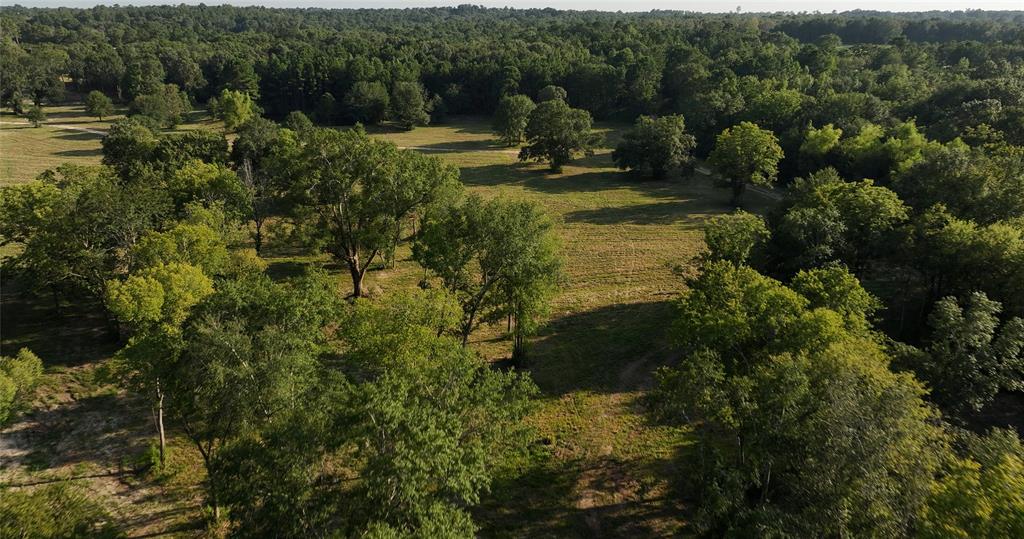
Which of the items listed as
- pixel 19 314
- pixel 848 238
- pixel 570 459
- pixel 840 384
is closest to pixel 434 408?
pixel 570 459

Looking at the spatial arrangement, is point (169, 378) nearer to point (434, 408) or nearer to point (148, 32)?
point (434, 408)

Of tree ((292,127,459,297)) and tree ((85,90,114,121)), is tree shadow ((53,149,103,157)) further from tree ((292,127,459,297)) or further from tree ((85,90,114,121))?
tree ((292,127,459,297))

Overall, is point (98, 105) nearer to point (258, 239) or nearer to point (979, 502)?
point (258, 239)

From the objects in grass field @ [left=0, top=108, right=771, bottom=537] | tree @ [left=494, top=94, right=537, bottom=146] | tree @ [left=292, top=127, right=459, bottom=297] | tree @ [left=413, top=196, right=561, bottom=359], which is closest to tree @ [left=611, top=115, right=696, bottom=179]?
grass field @ [left=0, top=108, right=771, bottom=537]

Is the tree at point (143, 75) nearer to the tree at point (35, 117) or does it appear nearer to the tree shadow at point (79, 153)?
the tree at point (35, 117)

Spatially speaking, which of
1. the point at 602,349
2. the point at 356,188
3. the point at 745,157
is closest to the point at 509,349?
the point at 602,349

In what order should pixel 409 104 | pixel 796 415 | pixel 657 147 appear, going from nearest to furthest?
1. pixel 796 415
2. pixel 657 147
3. pixel 409 104

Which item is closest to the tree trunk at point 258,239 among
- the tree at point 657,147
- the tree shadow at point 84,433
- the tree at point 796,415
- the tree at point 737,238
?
the tree shadow at point 84,433
